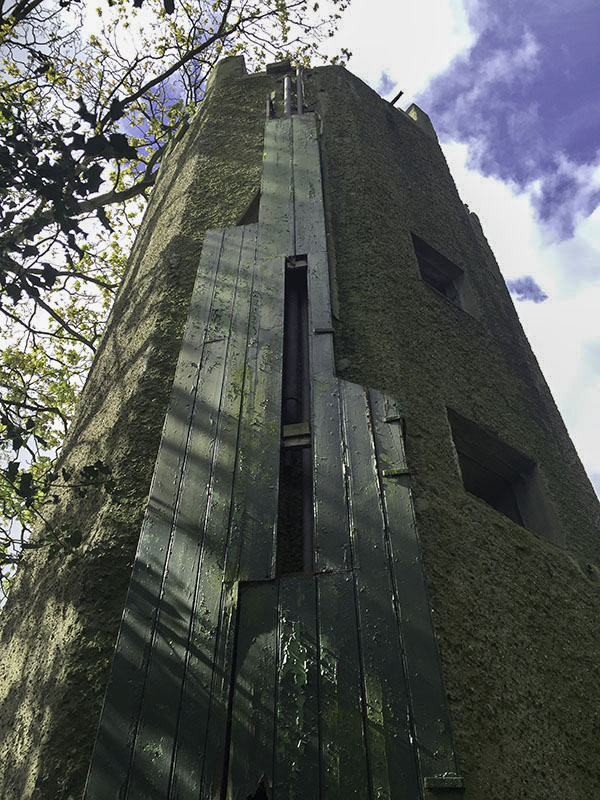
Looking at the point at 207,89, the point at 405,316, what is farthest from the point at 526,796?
the point at 207,89

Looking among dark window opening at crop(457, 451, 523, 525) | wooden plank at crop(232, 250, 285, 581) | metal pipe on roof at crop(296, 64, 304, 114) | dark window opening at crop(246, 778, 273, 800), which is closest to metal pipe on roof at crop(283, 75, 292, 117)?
metal pipe on roof at crop(296, 64, 304, 114)

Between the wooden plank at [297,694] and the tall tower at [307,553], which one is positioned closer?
the wooden plank at [297,694]

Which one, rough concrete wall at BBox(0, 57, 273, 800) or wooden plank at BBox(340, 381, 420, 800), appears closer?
wooden plank at BBox(340, 381, 420, 800)

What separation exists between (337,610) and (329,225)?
316 cm

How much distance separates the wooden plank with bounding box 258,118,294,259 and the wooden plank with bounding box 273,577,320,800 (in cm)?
258

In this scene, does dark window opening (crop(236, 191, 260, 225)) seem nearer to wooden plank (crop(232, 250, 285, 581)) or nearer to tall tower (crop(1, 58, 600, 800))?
tall tower (crop(1, 58, 600, 800))

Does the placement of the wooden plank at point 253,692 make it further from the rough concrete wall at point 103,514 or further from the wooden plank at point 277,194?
the wooden plank at point 277,194

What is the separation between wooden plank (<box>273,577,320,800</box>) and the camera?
209cm

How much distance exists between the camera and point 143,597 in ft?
8.61

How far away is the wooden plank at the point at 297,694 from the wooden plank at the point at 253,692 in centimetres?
3

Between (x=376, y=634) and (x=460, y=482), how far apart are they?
124cm

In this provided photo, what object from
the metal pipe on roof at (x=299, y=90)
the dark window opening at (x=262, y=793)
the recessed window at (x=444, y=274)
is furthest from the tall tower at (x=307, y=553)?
the metal pipe on roof at (x=299, y=90)

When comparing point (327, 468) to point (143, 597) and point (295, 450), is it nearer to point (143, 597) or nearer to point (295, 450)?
point (295, 450)

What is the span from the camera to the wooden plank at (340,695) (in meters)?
2.07
